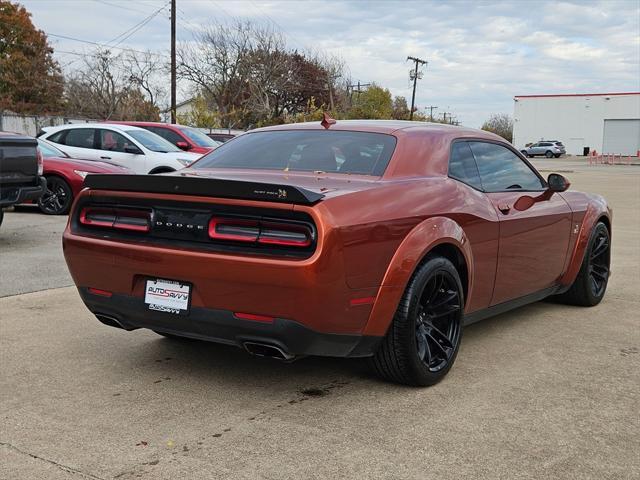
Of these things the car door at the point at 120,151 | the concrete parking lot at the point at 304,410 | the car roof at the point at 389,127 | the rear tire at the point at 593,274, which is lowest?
the concrete parking lot at the point at 304,410

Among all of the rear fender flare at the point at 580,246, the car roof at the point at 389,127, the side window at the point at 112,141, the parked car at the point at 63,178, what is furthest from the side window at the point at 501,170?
the side window at the point at 112,141

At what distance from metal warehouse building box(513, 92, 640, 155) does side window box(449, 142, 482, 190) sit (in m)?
76.6

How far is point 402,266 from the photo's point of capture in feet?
11.6

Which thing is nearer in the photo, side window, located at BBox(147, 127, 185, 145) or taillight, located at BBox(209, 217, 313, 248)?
taillight, located at BBox(209, 217, 313, 248)

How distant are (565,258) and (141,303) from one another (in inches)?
134

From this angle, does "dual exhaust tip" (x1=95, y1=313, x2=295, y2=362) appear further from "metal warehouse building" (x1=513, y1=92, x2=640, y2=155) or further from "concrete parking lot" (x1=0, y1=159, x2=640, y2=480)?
"metal warehouse building" (x1=513, y1=92, x2=640, y2=155)

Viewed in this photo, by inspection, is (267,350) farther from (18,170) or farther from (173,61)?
(173,61)

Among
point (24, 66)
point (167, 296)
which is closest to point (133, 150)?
point (167, 296)

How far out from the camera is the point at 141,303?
11.9ft

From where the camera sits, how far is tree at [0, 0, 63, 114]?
47.1 meters

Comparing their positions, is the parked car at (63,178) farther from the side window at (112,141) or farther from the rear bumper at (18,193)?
the rear bumper at (18,193)

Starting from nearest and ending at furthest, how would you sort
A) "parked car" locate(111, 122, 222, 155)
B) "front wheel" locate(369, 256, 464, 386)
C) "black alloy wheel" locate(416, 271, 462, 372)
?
"front wheel" locate(369, 256, 464, 386) → "black alloy wheel" locate(416, 271, 462, 372) → "parked car" locate(111, 122, 222, 155)

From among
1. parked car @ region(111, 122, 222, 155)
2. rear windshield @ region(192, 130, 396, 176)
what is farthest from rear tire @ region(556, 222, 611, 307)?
parked car @ region(111, 122, 222, 155)

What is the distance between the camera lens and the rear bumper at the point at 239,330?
3289 mm
